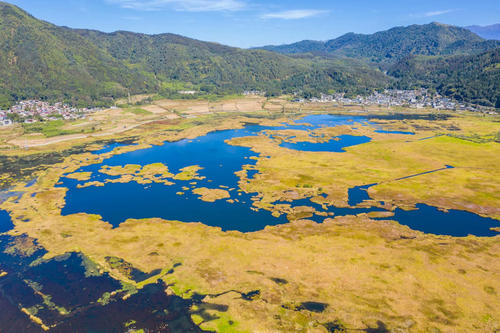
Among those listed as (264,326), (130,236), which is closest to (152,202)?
(130,236)

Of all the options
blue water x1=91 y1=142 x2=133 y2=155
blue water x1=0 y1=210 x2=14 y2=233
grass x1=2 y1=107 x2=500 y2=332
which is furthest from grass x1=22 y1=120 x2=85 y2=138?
blue water x1=0 y1=210 x2=14 y2=233

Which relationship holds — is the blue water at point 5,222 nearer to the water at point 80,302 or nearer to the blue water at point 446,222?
the water at point 80,302

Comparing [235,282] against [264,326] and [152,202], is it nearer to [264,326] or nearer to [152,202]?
[264,326]

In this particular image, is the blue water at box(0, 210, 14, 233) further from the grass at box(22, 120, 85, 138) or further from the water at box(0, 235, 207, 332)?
the grass at box(22, 120, 85, 138)

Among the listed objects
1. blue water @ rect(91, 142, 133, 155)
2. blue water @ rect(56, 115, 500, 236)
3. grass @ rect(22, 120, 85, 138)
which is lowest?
blue water @ rect(56, 115, 500, 236)

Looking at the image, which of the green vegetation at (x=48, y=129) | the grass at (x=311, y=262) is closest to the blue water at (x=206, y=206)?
the grass at (x=311, y=262)

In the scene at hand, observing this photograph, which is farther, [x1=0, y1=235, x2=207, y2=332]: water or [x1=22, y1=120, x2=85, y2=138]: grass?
[x1=22, y1=120, x2=85, y2=138]: grass

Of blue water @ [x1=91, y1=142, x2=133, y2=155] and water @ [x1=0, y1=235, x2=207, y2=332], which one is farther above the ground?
blue water @ [x1=91, y1=142, x2=133, y2=155]

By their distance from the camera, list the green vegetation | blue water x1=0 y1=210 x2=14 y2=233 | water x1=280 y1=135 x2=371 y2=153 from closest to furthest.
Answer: blue water x1=0 y1=210 x2=14 y2=233
water x1=280 y1=135 x2=371 y2=153
the green vegetation
